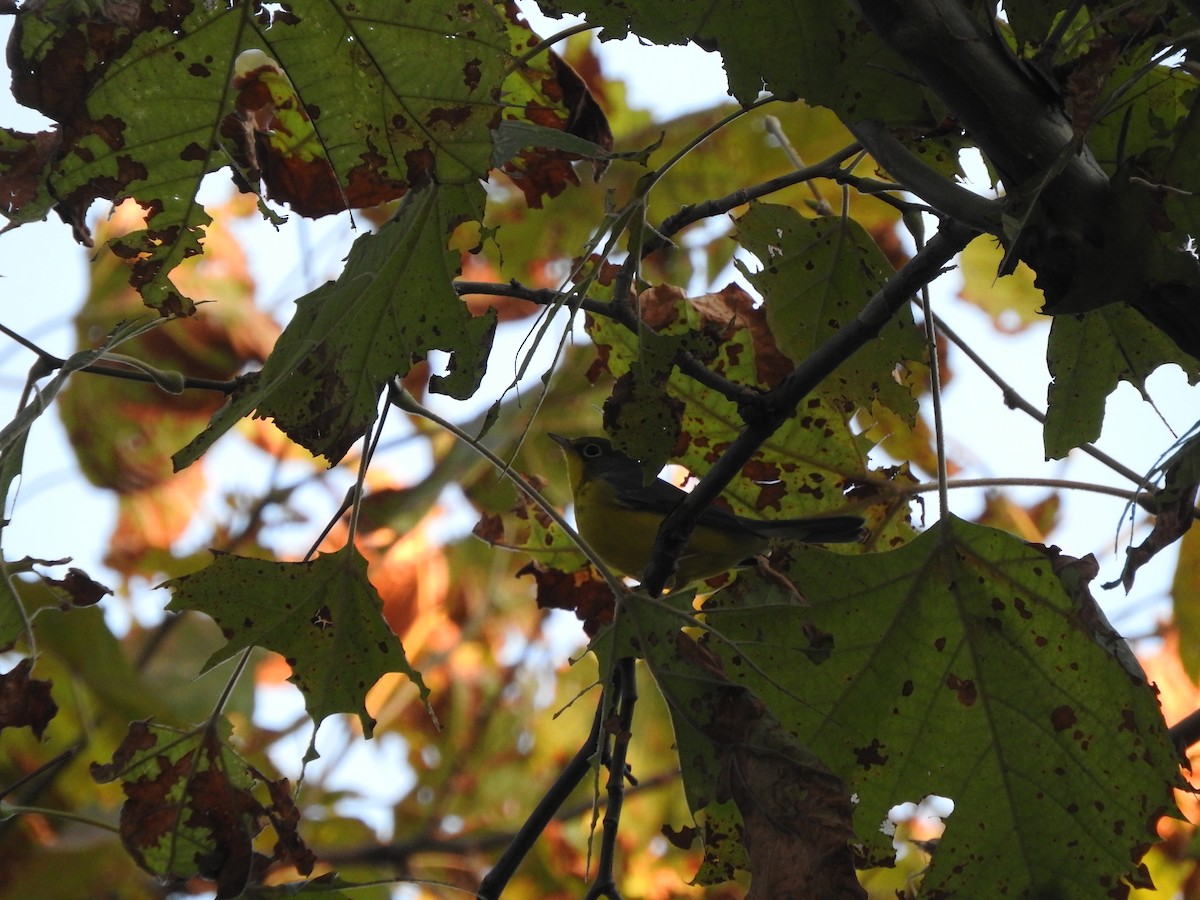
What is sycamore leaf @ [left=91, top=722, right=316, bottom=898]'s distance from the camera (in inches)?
68.3

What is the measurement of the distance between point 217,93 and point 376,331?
387mm

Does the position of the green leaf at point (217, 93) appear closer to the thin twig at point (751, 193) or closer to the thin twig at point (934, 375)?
the thin twig at point (751, 193)

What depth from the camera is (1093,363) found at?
5.54ft

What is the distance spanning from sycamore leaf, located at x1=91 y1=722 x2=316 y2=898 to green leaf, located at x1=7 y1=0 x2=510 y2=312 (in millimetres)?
690

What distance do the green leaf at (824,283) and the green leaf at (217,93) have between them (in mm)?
679

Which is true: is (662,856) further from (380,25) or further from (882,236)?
(380,25)

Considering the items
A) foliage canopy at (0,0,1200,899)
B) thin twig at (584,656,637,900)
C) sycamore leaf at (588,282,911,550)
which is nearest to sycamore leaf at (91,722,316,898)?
foliage canopy at (0,0,1200,899)

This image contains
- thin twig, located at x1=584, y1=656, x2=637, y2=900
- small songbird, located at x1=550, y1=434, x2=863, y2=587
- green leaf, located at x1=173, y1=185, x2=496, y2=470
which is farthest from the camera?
small songbird, located at x1=550, y1=434, x2=863, y2=587

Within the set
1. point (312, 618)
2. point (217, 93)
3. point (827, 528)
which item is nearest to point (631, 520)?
point (827, 528)

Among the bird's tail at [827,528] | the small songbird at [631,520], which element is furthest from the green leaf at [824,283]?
the small songbird at [631,520]

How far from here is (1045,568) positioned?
5.38 feet

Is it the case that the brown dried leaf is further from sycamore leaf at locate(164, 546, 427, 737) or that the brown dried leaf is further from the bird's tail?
the bird's tail

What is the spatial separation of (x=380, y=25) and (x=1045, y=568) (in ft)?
3.80

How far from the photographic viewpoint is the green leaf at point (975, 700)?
161 centimetres
